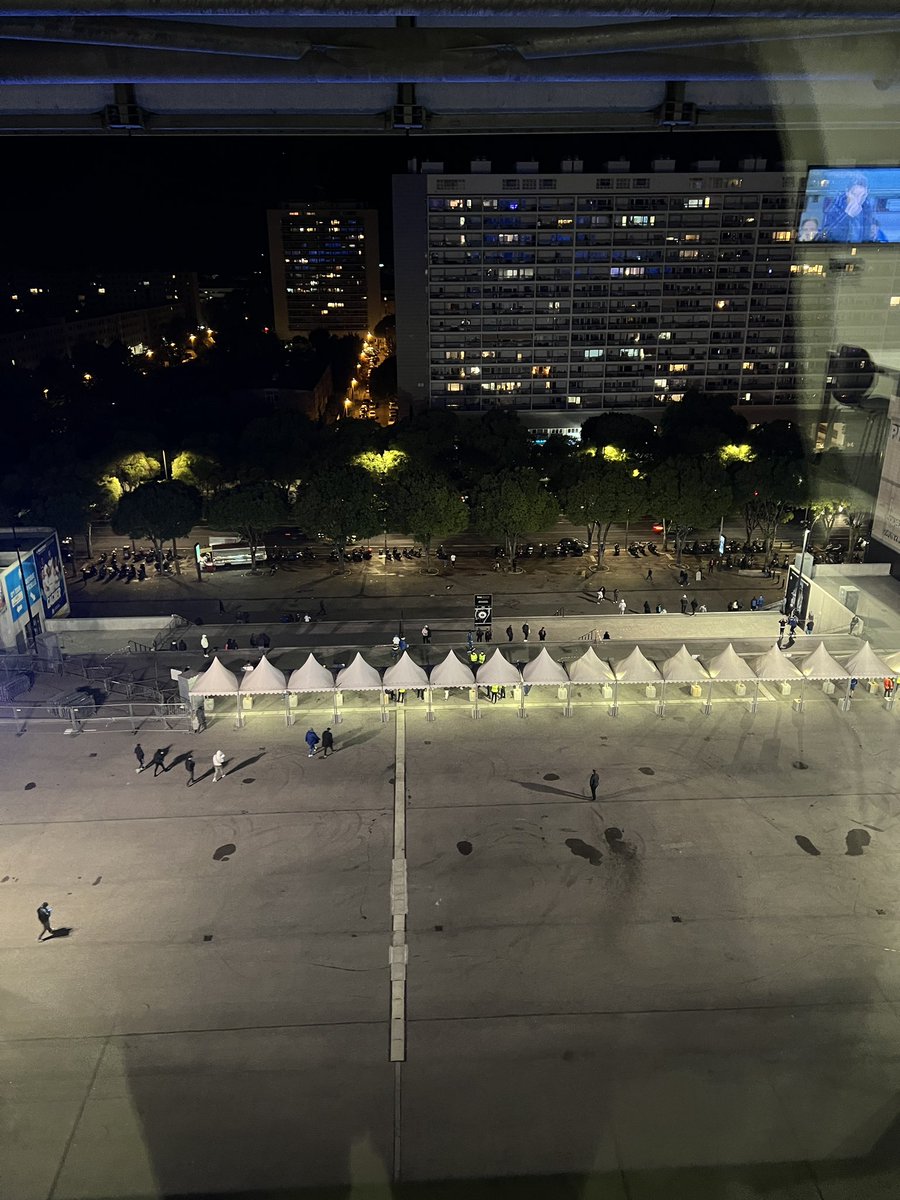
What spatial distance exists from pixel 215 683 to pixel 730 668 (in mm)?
18030

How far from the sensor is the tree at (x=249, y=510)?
45750 millimetres

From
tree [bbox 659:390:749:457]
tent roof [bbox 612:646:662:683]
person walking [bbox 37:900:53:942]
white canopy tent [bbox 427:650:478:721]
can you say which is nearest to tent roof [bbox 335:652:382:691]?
white canopy tent [bbox 427:650:478:721]

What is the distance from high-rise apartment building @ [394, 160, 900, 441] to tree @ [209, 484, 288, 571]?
126ft

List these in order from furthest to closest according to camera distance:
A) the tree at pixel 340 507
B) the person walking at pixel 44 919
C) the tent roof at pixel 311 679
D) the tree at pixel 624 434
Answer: the tree at pixel 624 434, the tree at pixel 340 507, the tent roof at pixel 311 679, the person walking at pixel 44 919

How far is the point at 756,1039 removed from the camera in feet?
51.7

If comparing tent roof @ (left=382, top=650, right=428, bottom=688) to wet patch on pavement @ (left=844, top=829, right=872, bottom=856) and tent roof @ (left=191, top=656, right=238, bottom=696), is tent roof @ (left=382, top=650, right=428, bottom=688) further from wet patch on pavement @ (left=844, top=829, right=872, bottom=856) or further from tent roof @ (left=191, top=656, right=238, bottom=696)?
wet patch on pavement @ (left=844, top=829, right=872, bottom=856)

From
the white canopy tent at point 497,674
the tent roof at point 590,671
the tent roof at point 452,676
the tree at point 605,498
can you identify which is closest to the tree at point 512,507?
the tree at point 605,498

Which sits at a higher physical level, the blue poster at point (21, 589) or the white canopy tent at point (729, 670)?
the blue poster at point (21, 589)

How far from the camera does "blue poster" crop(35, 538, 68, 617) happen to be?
35.6 metres

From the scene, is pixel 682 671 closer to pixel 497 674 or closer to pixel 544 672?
pixel 544 672

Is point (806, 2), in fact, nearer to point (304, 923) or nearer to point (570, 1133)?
point (570, 1133)

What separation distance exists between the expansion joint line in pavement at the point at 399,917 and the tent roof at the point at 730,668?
1130cm

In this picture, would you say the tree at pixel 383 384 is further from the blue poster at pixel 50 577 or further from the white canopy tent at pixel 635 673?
the white canopy tent at pixel 635 673

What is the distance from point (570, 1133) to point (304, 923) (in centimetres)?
767
